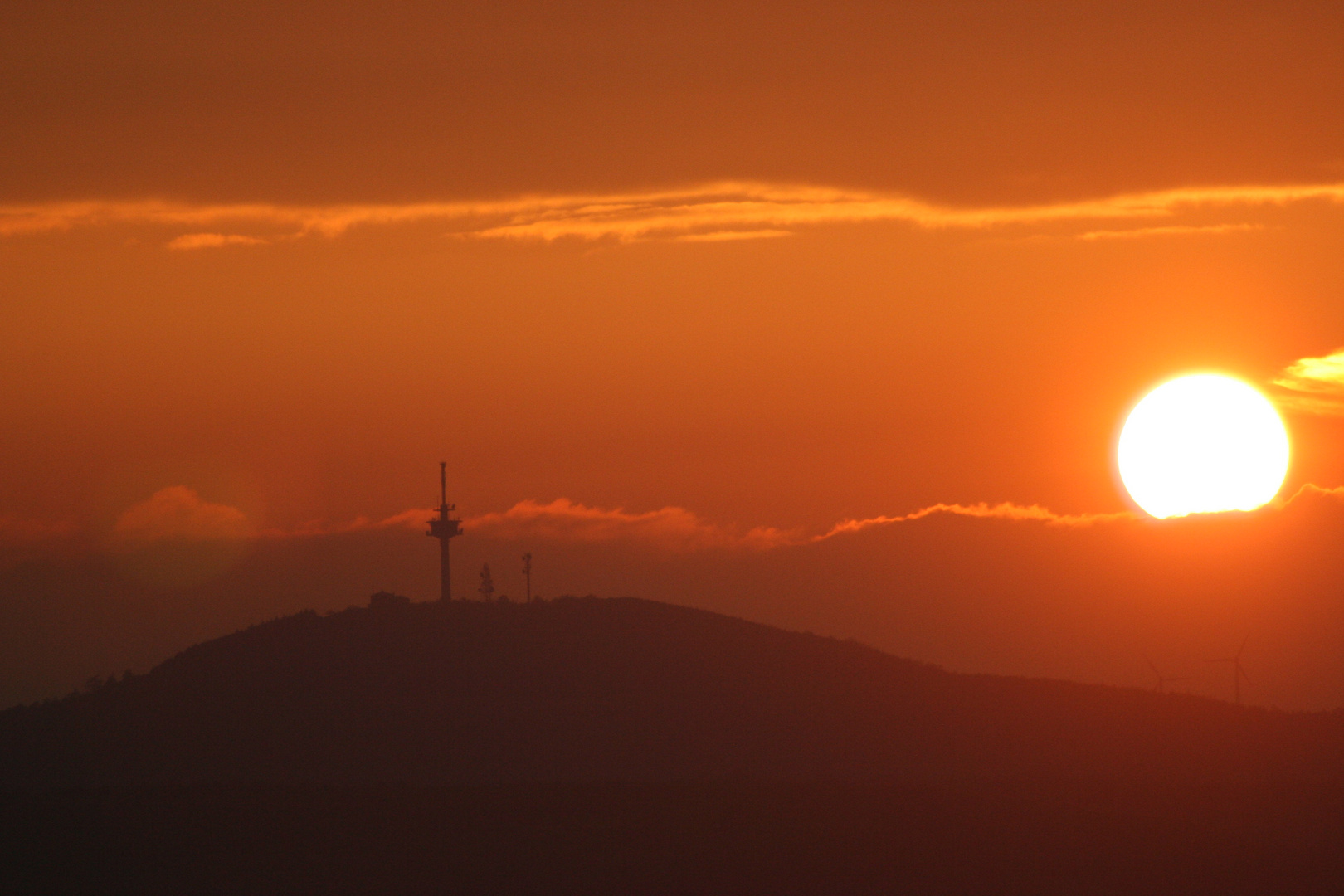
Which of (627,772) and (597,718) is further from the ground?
(597,718)

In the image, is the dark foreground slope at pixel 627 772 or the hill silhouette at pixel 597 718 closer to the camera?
the dark foreground slope at pixel 627 772

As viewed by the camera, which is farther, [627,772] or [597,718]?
[597,718]

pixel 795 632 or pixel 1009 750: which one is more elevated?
pixel 795 632

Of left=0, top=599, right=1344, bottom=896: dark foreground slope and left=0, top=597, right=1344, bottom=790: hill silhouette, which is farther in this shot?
left=0, top=597, right=1344, bottom=790: hill silhouette

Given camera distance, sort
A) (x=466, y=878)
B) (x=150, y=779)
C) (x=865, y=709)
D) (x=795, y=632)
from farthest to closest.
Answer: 1. (x=795, y=632)
2. (x=865, y=709)
3. (x=150, y=779)
4. (x=466, y=878)

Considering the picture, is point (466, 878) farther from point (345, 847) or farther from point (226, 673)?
point (226, 673)

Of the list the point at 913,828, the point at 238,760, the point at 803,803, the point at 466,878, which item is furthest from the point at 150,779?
the point at 913,828

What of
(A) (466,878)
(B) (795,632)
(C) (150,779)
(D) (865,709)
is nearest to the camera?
(A) (466,878)

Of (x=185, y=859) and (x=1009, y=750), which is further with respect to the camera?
(x=1009, y=750)
